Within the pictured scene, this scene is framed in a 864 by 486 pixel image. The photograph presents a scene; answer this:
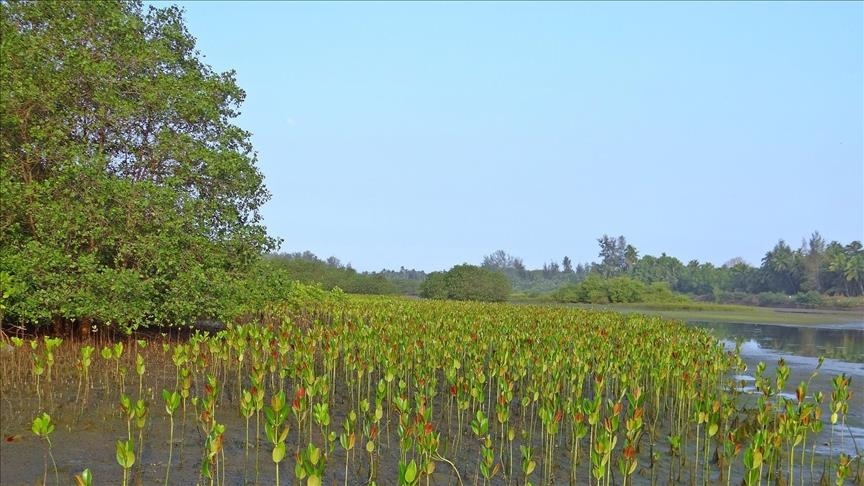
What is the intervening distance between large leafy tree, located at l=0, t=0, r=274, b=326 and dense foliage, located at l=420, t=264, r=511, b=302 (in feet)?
132

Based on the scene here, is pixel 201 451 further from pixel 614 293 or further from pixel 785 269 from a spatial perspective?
pixel 785 269

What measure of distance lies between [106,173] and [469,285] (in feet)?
142

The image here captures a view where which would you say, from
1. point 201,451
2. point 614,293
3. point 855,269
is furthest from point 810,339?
point 855,269

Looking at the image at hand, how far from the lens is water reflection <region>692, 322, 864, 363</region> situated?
77.6ft

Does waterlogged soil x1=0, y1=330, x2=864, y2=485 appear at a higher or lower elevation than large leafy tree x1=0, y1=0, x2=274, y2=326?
lower

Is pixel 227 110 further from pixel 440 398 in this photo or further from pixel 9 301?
pixel 440 398

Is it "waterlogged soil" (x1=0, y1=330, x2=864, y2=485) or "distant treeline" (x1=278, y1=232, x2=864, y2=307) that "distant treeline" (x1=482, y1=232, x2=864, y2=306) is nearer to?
"distant treeline" (x1=278, y1=232, x2=864, y2=307)

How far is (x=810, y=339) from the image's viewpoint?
3005cm

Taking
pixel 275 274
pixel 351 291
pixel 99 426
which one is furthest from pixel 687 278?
pixel 99 426

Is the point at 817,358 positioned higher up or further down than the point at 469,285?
further down

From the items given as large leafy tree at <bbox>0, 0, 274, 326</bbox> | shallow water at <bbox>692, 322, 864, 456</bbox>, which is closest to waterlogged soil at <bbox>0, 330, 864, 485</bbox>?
shallow water at <bbox>692, 322, 864, 456</bbox>

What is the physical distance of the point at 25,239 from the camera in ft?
44.8

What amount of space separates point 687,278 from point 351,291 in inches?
3059

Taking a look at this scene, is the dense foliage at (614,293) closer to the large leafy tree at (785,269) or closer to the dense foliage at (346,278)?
the dense foliage at (346,278)
